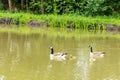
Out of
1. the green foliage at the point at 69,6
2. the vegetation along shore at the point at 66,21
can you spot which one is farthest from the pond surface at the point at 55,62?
the green foliage at the point at 69,6

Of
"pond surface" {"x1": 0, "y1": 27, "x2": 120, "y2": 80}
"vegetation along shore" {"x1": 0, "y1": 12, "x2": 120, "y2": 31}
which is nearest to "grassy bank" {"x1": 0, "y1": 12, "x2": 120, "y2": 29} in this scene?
"vegetation along shore" {"x1": 0, "y1": 12, "x2": 120, "y2": 31}

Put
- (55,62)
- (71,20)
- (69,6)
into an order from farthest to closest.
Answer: (69,6) < (71,20) < (55,62)

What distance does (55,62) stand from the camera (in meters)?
17.8

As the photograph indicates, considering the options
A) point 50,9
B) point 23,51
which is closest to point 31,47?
point 23,51

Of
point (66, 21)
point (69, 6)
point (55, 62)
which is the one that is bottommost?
point (66, 21)

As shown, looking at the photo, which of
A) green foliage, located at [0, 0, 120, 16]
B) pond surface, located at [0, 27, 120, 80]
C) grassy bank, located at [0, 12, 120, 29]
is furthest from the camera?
green foliage, located at [0, 0, 120, 16]

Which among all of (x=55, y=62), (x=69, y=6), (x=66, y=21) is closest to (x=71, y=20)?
(x=66, y=21)

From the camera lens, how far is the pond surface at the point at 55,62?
15.0 metres

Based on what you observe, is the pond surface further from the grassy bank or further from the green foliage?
the green foliage

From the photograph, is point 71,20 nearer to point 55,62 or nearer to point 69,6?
point 69,6

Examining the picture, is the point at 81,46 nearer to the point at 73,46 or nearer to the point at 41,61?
the point at 73,46

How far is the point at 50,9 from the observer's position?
132 feet

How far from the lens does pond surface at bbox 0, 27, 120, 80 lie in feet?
49.1

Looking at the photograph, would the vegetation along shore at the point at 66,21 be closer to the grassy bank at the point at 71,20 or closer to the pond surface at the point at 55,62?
the grassy bank at the point at 71,20
